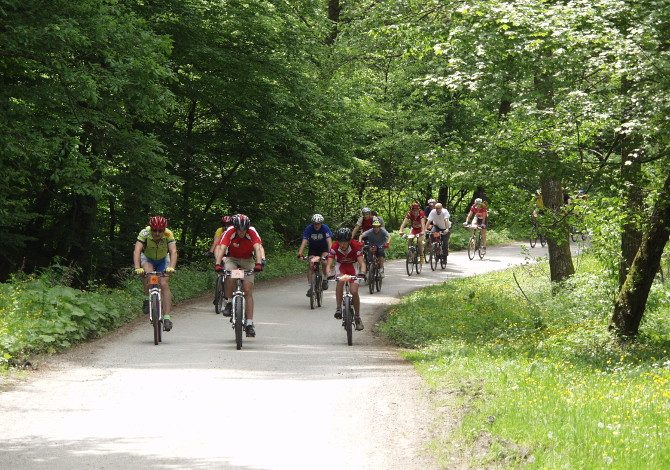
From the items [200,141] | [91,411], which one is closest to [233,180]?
[200,141]

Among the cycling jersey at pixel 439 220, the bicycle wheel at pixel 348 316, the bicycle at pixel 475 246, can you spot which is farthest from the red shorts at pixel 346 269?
the bicycle at pixel 475 246

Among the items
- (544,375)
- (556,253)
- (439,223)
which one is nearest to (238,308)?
(544,375)

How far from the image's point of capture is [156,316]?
15.1 meters

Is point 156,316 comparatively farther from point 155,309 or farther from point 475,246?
point 475,246

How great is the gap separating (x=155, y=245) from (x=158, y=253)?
145 millimetres

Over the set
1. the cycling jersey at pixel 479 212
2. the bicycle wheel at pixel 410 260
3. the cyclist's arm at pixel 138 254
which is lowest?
the bicycle wheel at pixel 410 260

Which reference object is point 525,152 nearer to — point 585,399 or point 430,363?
point 430,363

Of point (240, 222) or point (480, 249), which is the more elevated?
point (240, 222)

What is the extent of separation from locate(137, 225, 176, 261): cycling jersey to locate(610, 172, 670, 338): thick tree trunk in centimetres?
703

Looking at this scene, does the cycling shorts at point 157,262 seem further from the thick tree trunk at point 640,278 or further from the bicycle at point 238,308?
the thick tree trunk at point 640,278

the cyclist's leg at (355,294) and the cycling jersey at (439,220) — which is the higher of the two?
the cycling jersey at (439,220)

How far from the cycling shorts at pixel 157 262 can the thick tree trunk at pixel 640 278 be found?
709 centimetres

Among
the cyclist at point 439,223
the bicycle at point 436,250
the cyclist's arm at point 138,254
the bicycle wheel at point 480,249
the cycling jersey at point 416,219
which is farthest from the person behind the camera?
the bicycle wheel at point 480,249

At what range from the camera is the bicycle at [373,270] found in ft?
81.2
